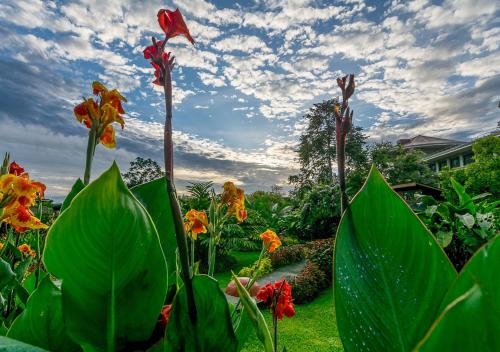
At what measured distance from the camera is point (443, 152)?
21578 millimetres

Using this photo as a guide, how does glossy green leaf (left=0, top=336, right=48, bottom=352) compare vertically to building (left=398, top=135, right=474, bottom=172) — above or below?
below

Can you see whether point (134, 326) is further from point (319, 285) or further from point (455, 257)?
point (319, 285)

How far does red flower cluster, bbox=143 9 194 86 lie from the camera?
0.30 metres

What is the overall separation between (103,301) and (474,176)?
14289mm

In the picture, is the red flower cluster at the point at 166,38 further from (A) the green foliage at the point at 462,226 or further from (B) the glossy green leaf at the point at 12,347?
(A) the green foliage at the point at 462,226

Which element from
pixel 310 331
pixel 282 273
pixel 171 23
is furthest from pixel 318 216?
pixel 171 23

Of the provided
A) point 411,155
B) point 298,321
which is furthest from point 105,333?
point 411,155

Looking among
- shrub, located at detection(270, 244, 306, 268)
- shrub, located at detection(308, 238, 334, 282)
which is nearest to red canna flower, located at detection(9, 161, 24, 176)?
shrub, located at detection(308, 238, 334, 282)

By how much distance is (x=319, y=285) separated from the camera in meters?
4.70

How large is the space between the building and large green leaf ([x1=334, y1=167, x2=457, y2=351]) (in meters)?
19.5

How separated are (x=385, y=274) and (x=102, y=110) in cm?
40

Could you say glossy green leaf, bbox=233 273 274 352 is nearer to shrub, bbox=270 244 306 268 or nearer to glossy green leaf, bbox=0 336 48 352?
glossy green leaf, bbox=0 336 48 352

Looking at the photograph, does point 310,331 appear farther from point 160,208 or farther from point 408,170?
point 408,170

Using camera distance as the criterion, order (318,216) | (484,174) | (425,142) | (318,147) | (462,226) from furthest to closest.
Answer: (425,142) < (318,147) < (484,174) < (318,216) < (462,226)
